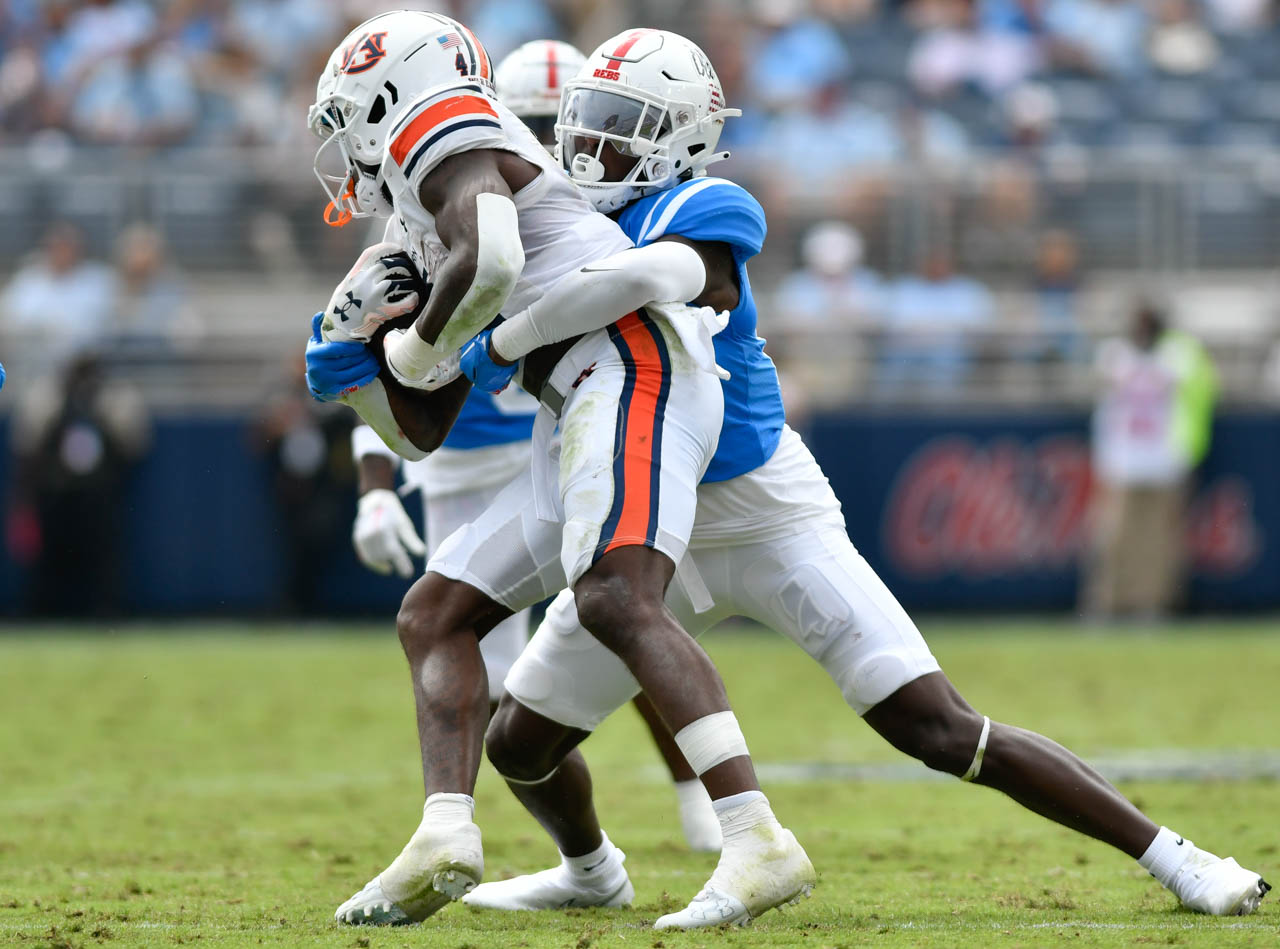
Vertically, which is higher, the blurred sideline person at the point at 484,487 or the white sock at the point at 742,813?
the blurred sideline person at the point at 484,487

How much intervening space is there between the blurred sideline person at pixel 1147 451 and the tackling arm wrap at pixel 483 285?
8.88 m

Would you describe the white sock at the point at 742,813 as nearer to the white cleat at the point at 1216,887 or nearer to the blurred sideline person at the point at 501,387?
the blurred sideline person at the point at 501,387

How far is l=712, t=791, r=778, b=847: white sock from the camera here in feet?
12.9

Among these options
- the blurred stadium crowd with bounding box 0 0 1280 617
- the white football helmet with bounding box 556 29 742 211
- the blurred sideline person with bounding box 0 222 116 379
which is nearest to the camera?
the white football helmet with bounding box 556 29 742 211

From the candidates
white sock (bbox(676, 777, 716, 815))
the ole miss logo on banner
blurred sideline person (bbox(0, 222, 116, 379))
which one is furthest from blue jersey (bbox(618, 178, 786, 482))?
blurred sideline person (bbox(0, 222, 116, 379))

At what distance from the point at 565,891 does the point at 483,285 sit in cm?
157

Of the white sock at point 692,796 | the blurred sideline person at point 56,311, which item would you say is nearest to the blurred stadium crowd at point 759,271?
the blurred sideline person at point 56,311

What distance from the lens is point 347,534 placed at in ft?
41.9

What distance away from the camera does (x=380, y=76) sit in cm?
425

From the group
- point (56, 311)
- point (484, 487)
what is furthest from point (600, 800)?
point (56, 311)

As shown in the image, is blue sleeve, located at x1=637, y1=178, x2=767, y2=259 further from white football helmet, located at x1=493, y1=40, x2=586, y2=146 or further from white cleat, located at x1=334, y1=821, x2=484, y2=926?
white football helmet, located at x1=493, y1=40, x2=586, y2=146

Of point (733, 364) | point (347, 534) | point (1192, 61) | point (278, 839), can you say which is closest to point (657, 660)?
point (733, 364)

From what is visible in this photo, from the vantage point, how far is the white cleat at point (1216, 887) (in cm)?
414

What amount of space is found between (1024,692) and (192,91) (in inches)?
318
